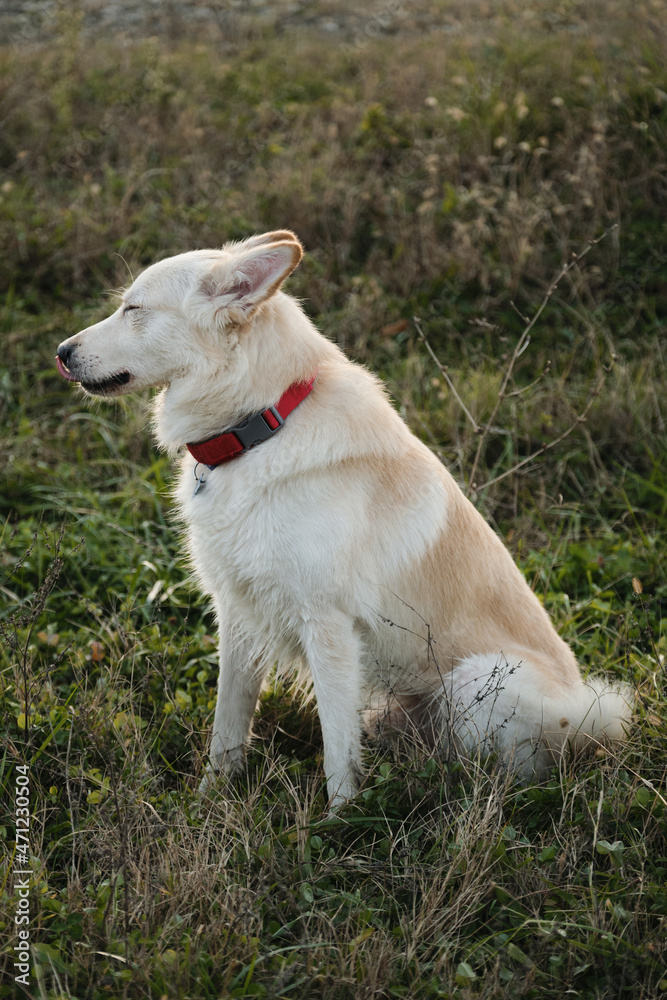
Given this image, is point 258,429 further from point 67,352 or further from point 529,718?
point 529,718

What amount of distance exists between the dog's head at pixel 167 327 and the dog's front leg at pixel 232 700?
936 mm

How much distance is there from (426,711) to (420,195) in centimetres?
459

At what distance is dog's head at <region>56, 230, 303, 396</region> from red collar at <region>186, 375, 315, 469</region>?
0.74 feet

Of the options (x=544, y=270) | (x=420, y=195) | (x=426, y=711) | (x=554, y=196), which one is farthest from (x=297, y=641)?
(x=420, y=195)

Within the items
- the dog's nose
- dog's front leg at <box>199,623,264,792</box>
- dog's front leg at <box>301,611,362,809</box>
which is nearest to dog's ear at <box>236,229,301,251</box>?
the dog's nose

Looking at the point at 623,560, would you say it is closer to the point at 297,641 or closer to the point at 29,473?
the point at 297,641

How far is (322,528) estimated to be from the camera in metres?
2.45

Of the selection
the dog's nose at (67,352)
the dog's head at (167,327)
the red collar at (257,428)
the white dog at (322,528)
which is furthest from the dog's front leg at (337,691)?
the dog's nose at (67,352)

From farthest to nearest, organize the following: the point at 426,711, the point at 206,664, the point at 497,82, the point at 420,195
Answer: the point at 497,82 < the point at 420,195 < the point at 206,664 < the point at 426,711

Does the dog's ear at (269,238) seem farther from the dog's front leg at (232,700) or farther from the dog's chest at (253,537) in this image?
the dog's front leg at (232,700)

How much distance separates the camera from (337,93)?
7.34 meters

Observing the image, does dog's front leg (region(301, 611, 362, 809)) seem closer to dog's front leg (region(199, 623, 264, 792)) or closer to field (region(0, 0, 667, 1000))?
field (region(0, 0, 667, 1000))

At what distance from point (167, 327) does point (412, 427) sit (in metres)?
2.20

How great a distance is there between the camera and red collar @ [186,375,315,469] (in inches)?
99.8
